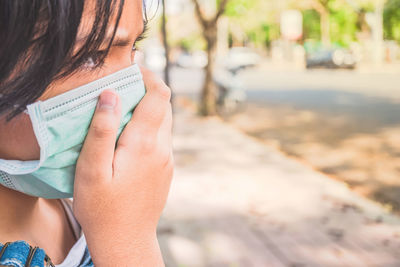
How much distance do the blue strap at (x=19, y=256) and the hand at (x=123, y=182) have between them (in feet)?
0.39

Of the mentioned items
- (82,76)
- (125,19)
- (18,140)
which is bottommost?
(18,140)

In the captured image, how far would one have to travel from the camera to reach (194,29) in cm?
6159

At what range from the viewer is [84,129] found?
1029 millimetres

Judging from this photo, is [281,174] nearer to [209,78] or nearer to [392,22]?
[209,78]

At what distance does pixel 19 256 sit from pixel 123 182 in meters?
0.24

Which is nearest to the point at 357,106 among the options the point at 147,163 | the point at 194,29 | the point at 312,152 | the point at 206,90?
the point at 206,90

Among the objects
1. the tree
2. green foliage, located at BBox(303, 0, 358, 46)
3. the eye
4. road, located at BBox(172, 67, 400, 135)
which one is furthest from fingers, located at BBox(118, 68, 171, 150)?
green foliage, located at BBox(303, 0, 358, 46)

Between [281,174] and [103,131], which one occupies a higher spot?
[103,131]

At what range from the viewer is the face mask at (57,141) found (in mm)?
982

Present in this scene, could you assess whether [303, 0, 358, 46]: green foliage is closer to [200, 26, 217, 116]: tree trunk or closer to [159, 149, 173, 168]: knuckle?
[200, 26, 217, 116]: tree trunk

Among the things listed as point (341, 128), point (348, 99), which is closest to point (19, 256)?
point (341, 128)

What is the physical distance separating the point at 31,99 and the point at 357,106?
11.6m

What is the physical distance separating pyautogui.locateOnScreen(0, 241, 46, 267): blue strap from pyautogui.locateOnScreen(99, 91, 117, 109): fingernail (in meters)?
0.31

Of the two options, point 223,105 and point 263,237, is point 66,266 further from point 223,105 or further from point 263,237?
point 223,105
